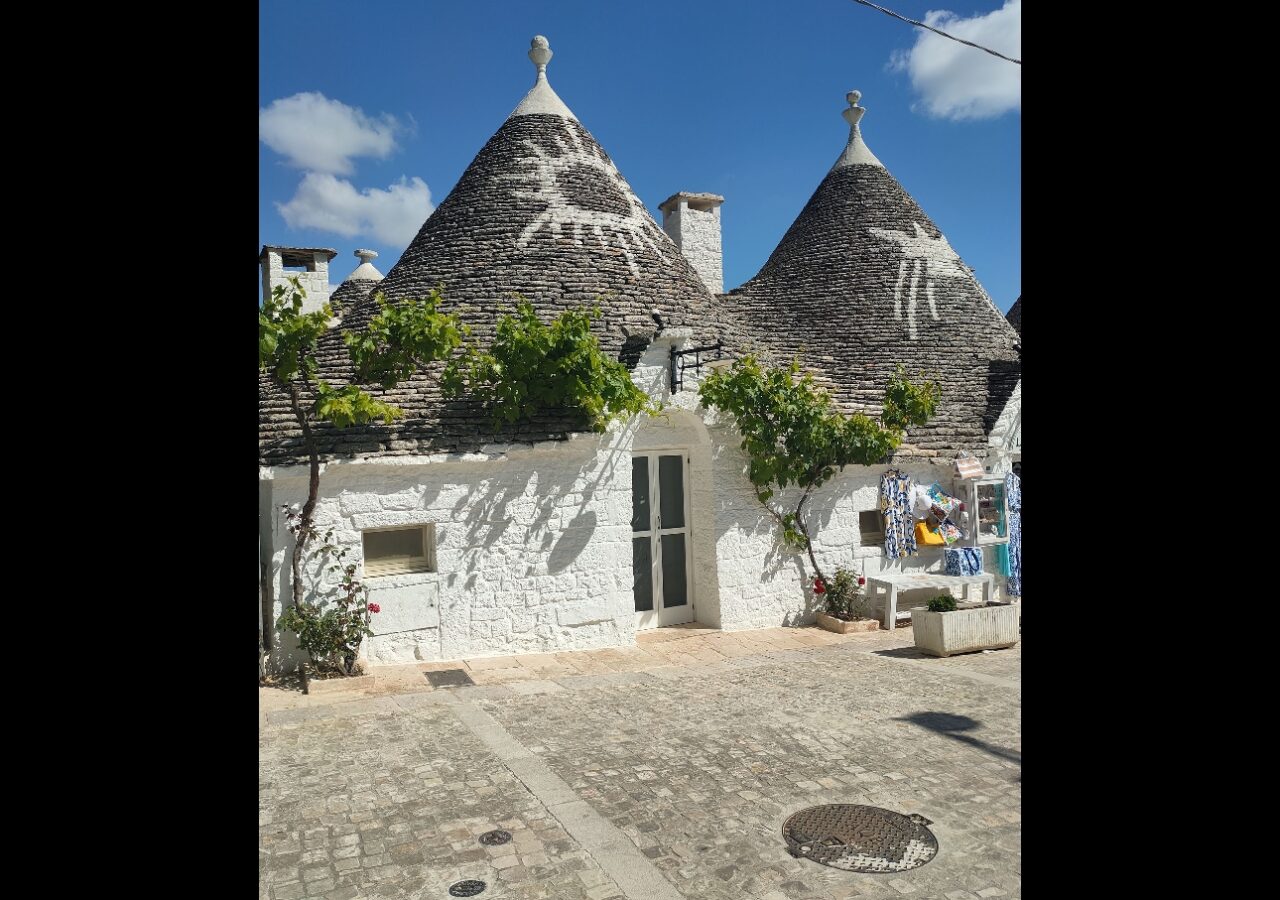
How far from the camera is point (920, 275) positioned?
17578 mm

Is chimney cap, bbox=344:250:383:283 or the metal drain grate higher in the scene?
chimney cap, bbox=344:250:383:283

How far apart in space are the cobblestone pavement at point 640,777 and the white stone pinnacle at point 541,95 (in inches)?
367

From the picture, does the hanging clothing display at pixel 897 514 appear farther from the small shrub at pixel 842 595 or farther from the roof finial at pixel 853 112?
the roof finial at pixel 853 112

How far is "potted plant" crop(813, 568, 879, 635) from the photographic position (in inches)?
479

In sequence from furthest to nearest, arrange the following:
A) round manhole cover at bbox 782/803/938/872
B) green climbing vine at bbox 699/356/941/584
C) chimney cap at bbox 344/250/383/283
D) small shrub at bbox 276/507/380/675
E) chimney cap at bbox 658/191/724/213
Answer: chimney cap at bbox 344/250/383/283, chimney cap at bbox 658/191/724/213, green climbing vine at bbox 699/356/941/584, small shrub at bbox 276/507/380/675, round manhole cover at bbox 782/803/938/872

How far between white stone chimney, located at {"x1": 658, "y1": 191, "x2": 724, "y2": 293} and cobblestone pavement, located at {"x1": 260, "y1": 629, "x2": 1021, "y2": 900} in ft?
33.4

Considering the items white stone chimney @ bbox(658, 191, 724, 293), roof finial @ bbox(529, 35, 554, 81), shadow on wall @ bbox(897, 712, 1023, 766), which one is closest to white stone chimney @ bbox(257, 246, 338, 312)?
roof finial @ bbox(529, 35, 554, 81)

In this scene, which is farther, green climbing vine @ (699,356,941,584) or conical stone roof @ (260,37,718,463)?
green climbing vine @ (699,356,941,584)

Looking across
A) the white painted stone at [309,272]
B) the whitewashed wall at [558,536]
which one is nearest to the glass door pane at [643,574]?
the whitewashed wall at [558,536]

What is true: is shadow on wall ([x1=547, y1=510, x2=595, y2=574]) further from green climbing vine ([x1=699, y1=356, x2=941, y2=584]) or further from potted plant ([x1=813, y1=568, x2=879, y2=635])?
potted plant ([x1=813, y1=568, x2=879, y2=635])

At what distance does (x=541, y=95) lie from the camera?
613 inches

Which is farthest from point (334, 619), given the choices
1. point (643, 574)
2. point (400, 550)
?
point (643, 574)

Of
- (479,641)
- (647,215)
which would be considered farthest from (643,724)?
(647,215)
